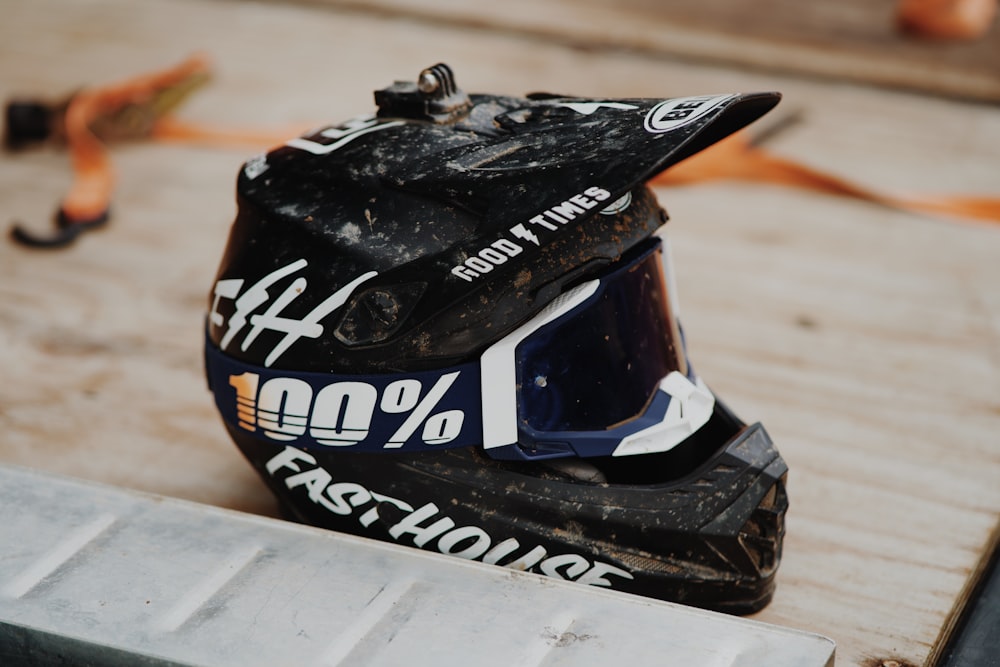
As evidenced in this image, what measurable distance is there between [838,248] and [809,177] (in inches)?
17.9

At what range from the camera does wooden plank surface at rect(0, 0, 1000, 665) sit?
2.11 metres

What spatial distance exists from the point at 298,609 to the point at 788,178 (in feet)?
8.71

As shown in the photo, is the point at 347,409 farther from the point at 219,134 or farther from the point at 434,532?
the point at 219,134

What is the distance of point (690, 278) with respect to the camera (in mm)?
3123

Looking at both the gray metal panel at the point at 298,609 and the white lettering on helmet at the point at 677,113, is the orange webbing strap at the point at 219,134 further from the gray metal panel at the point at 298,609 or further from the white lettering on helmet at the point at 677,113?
the white lettering on helmet at the point at 677,113

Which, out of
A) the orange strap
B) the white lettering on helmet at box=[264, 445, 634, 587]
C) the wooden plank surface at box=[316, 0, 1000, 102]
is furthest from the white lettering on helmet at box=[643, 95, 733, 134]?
the wooden plank surface at box=[316, 0, 1000, 102]

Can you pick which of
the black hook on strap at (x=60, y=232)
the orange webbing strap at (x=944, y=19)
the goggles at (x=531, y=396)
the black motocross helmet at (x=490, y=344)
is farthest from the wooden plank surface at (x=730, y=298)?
the orange webbing strap at (x=944, y=19)

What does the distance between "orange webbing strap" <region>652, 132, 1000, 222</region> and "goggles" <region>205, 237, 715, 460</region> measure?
6.73 feet

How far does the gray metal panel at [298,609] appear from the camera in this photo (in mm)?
1490

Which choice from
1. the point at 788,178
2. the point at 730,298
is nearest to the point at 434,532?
the point at 730,298

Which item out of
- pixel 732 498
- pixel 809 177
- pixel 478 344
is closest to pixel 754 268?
pixel 809 177

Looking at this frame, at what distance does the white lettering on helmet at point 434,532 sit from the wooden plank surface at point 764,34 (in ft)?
11.1

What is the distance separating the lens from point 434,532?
5.63 feet

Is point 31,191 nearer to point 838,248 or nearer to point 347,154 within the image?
point 347,154
